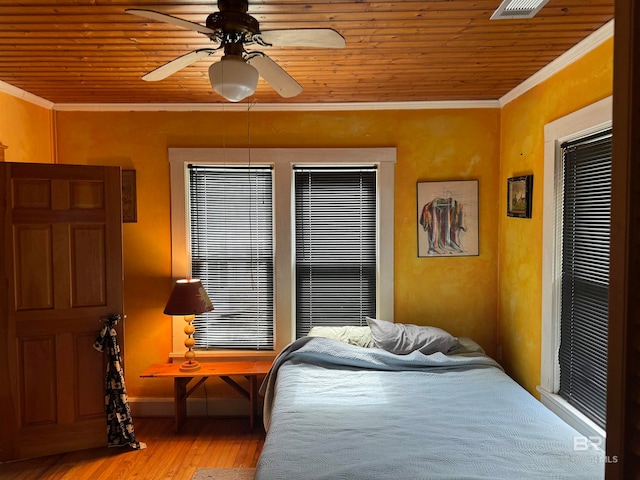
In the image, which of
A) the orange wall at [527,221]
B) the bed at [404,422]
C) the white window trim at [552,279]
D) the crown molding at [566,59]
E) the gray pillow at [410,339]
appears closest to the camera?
the bed at [404,422]

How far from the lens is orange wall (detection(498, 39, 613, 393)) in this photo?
264 centimetres

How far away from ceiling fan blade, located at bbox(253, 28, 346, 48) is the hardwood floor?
2.58m

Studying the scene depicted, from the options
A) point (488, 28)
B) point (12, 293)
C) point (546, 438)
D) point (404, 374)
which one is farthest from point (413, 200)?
point (12, 293)

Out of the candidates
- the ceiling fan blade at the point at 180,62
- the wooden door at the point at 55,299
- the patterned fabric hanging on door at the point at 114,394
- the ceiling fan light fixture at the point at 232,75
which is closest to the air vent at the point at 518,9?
the ceiling fan light fixture at the point at 232,75

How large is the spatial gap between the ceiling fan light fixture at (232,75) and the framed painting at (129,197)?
2.24 meters

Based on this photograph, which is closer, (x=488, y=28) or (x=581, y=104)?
(x=488, y=28)

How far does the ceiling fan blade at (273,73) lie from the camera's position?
1973 millimetres

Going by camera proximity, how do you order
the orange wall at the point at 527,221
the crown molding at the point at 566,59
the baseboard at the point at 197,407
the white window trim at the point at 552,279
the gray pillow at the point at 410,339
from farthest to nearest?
the baseboard at the point at 197,407 → the gray pillow at the point at 410,339 → the white window trim at the point at 552,279 → the orange wall at the point at 527,221 → the crown molding at the point at 566,59

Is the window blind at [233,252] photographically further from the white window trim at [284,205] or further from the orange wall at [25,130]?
the orange wall at [25,130]

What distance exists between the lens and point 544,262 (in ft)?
9.73

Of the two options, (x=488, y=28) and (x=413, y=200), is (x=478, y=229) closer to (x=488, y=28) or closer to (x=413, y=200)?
(x=413, y=200)

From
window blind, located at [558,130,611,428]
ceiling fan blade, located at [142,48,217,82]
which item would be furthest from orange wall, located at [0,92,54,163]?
window blind, located at [558,130,611,428]

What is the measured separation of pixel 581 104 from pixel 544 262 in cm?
99

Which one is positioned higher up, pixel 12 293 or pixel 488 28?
pixel 488 28
